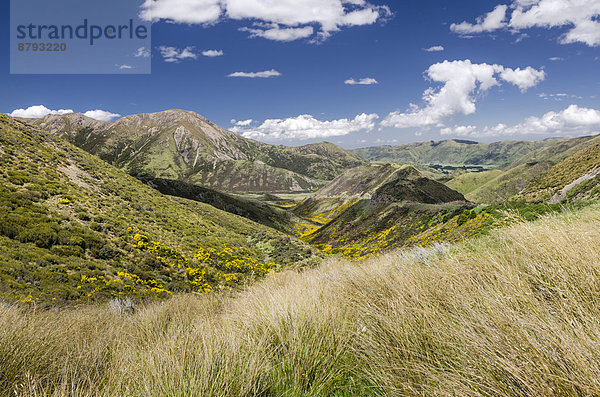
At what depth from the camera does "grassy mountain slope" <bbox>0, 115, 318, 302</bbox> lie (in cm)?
988

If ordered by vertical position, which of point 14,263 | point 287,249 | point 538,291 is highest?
point 538,291

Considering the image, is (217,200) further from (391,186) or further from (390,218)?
(390,218)

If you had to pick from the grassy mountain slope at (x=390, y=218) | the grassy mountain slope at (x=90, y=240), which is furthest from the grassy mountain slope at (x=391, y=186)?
the grassy mountain slope at (x=90, y=240)

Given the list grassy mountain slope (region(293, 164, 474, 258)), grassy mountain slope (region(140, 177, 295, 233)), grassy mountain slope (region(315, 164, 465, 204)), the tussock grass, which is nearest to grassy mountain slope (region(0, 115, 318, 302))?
the tussock grass

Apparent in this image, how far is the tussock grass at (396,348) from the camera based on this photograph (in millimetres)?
1528

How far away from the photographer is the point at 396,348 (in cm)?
218

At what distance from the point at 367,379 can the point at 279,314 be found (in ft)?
3.99

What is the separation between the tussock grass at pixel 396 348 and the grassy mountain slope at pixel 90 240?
6599mm

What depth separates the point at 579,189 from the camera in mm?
17391

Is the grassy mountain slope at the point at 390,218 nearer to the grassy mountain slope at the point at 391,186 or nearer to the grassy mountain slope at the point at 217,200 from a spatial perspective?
the grassy mountain slope at the point at 391,186

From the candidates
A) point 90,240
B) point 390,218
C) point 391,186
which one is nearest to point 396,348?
point 90,240

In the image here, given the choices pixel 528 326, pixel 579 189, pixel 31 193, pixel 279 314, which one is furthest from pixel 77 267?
pixel 579 189

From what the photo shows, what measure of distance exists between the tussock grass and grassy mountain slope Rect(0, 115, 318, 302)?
21.7 feet

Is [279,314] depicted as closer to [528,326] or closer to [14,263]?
[528,326]
